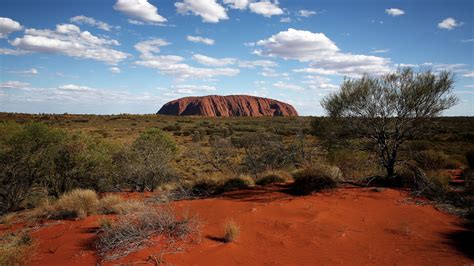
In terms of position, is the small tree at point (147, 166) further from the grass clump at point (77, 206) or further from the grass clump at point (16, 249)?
the grass clump at point (16, 249)

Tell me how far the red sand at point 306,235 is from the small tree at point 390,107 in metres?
2.74

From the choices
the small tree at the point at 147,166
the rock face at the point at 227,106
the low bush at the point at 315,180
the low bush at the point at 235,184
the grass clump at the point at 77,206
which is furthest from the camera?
the rock face at the point at 227,106

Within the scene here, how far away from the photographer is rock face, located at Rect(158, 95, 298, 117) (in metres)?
124

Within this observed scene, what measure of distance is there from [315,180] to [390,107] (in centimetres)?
368

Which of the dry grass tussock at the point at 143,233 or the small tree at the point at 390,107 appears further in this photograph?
the small tree at the point at 390,107

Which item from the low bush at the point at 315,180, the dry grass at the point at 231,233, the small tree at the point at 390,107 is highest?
the small tree at the point at 390,107

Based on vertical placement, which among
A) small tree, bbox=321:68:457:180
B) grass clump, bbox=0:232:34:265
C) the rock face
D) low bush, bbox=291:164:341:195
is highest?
the rock face

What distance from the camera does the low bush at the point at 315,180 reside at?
10.4 m

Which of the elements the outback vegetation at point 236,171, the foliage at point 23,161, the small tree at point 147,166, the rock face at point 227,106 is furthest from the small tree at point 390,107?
the rock face at point 227,106

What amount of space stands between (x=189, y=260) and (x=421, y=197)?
7594 mm

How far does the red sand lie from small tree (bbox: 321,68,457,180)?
2737 mm

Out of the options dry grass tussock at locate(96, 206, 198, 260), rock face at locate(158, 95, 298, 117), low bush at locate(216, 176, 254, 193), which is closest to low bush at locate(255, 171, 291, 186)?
low bush at locate(216, 176, 254, 193)

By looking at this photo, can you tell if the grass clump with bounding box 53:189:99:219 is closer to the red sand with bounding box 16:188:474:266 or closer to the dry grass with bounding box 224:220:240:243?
the red sand with bounding box 16:188:474:266

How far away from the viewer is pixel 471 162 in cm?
1798
